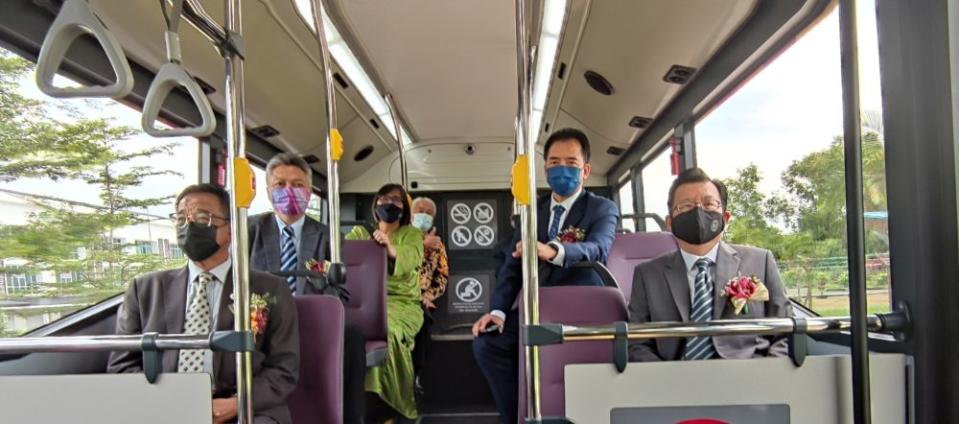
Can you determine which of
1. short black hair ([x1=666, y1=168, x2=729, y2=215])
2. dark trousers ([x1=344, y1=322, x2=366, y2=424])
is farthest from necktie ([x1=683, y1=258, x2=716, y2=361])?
dark trousers ([x1=344, y1=322, x2=366, y2=424])

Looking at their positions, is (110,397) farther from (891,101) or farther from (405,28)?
(405,28)

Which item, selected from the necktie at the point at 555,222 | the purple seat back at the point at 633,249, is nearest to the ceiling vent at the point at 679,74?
the purple seat back at the point at 633,249

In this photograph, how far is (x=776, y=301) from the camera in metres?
1.76

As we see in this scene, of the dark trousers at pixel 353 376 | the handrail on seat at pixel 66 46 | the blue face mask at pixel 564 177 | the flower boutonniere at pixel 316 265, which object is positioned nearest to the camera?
the handrail on seat at pixel 66 46

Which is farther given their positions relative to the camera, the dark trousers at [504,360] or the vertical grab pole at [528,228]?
the dark trousers at [504,360]

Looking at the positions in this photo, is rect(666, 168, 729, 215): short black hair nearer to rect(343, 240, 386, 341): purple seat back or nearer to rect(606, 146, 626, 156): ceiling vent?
rect(343, 240, 386, 341): purple seat back

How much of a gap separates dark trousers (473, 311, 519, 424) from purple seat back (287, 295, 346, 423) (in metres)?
0.72

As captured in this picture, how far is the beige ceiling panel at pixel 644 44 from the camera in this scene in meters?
2.70

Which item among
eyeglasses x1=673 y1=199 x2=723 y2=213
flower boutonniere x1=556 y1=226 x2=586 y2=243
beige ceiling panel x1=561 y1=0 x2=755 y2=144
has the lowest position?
flower boutonniere x1=556 y1=226 x2=586 y2=243

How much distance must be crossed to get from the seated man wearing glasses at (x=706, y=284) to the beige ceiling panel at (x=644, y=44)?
126 centimetres

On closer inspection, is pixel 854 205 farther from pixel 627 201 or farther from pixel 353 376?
pixel 627 201

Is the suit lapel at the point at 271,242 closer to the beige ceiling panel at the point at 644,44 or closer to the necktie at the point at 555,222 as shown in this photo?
the necktie at the point at 555,222

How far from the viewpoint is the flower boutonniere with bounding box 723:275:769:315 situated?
1690 mm

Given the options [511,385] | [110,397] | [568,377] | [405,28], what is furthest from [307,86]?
[568,377]
